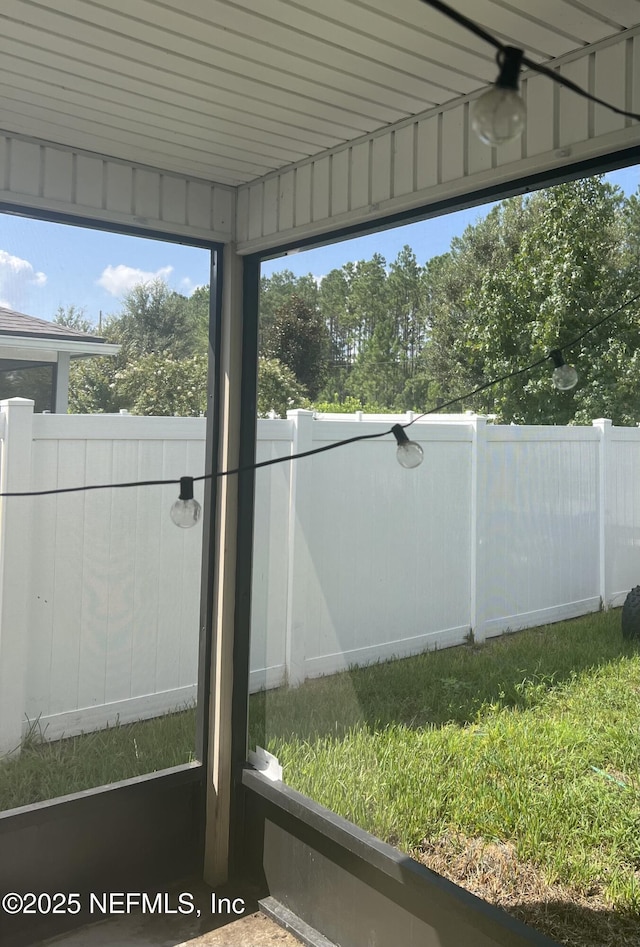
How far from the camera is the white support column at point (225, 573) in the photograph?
9.93 feet

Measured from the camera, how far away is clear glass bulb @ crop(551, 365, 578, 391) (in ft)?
6.39

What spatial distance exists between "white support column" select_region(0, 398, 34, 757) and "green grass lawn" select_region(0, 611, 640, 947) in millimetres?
153

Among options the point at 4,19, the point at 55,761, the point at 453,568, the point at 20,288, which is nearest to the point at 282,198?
the point at 20,288

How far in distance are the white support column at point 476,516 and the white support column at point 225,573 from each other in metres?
1.14

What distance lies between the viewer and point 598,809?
6.05 ft

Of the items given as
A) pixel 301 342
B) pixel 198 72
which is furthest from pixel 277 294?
pixel 198 72

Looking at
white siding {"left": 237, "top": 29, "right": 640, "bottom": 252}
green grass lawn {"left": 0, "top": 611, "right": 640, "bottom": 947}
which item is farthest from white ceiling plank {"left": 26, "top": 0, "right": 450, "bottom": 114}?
green grass lawn {"left": 0, "top": 611, "right": 640, "bottom": 947}

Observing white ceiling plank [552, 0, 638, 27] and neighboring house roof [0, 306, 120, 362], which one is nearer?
white ceiling plank [552, 0, 638, 27]

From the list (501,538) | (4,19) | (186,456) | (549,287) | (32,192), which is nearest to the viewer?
(4,19)

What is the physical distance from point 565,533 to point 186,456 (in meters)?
1.56

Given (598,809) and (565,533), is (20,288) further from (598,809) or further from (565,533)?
(598,809)

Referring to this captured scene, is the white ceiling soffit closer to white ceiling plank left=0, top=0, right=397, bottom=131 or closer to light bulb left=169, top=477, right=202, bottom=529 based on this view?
white ceiling plank left=0, top=0, right=397, bottom=131

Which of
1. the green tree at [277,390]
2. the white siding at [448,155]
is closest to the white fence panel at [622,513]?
the white siding at [448,155]

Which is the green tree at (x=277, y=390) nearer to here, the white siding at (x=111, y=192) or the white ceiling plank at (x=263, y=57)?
the white siding at (x=111, y=192)
